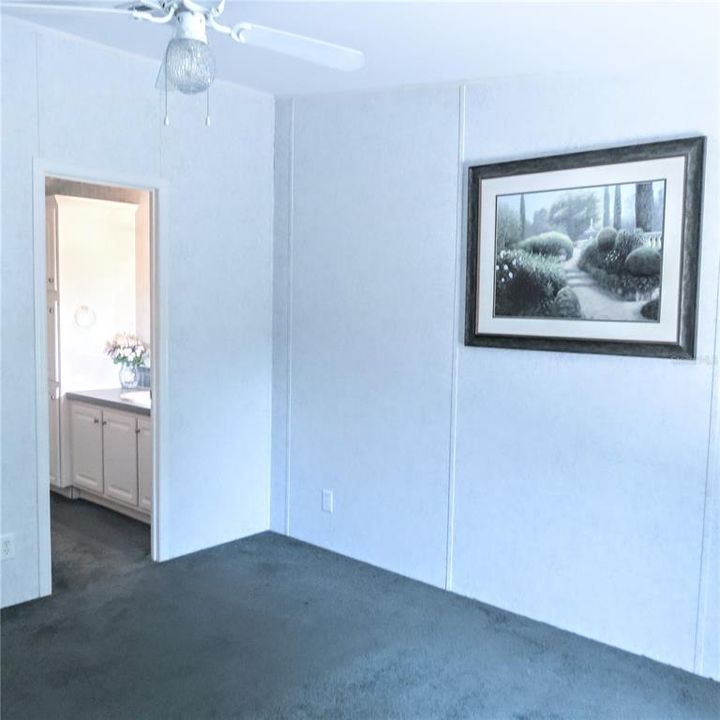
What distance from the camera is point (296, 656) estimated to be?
9.30ft

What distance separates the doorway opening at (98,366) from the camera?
4270 mm

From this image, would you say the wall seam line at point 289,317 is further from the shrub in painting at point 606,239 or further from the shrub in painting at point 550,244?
the shrub in painting at point 606,239

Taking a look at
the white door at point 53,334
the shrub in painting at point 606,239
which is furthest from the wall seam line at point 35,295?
the shrub in painting at point 606,239

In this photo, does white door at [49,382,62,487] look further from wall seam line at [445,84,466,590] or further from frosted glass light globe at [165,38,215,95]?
frosted glass light globe at [165,38,215,95]

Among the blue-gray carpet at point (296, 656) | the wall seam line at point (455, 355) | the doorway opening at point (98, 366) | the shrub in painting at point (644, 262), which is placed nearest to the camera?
the blue-gray carpet at point (296, 656)

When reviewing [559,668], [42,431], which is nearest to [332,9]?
[42,431]

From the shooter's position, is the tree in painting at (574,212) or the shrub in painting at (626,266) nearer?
the shrub in painting at (626,266)

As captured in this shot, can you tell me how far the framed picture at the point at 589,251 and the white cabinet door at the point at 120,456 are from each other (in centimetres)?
220

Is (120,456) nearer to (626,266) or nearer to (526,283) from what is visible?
(526,283)

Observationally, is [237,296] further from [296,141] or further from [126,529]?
[126,529]

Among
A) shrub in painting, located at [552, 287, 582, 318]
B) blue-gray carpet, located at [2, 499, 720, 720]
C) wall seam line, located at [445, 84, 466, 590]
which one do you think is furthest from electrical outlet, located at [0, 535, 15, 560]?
shrub in painting, located at [552, 287, 582, 318]

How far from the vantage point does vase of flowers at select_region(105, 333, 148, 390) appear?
16.1ft

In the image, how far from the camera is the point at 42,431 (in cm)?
322

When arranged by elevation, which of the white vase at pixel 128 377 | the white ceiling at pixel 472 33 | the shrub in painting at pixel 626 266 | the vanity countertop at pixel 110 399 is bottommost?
the vanity countertop at pixel 110 399
